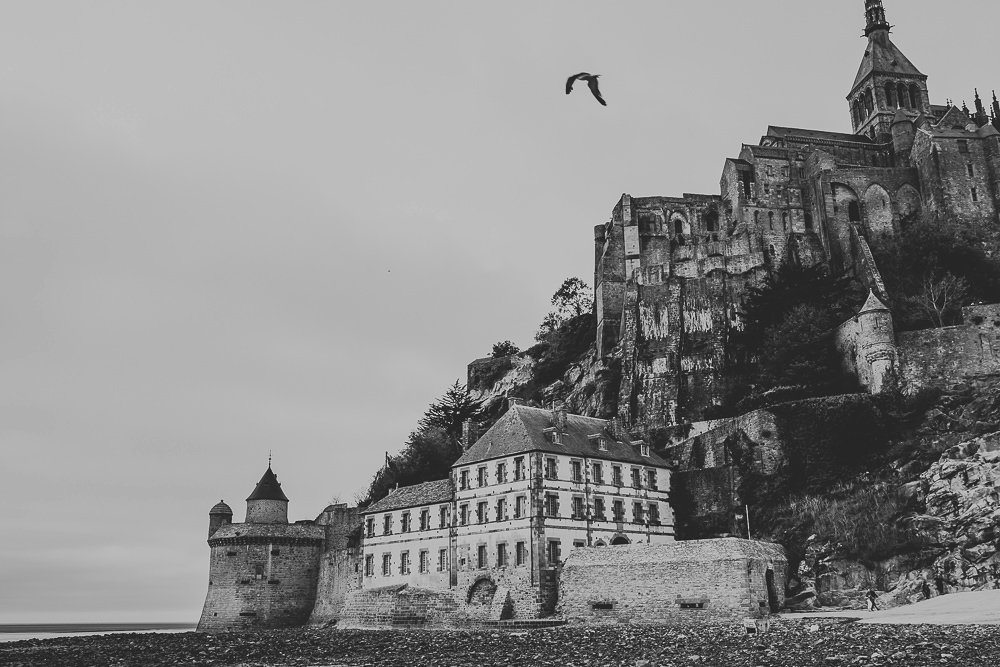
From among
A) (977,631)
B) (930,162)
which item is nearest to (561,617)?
(977,631)

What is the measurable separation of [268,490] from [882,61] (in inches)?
2523

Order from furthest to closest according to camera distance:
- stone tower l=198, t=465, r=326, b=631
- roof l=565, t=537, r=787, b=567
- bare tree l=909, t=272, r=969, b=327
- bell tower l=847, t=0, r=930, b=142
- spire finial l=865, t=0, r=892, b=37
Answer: spire finial l=865, t=0, r=892, b=37
bell tower l=847, t=0, r=930, b=142
stone tower l=198, t=465, r=326, b=631
bare tree l=909, t=272, r=969, b=327
roof l=565, t=537, r=787, b=567

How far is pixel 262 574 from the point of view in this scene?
60594 millimetres

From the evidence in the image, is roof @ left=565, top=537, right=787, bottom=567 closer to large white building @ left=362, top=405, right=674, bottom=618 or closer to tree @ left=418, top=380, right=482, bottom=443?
large white building @ left=362, top=405, right=674, bottom=618

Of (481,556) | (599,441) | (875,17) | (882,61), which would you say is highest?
(875,17)

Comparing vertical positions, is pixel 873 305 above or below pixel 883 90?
below

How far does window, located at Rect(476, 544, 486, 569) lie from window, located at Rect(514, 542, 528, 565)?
2.12 m

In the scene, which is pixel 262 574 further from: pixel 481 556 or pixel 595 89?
pixel 595 89

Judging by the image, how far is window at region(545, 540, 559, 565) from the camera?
44688 millimetres

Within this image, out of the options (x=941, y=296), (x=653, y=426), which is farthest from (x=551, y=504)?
(x=941, y=296)

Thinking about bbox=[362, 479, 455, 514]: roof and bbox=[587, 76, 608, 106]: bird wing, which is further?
bbox=[362, 479, 455, 514]: roof

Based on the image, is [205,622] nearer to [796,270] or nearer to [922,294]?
[796,270]

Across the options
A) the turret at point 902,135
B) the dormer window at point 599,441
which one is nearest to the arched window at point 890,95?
the turret at point 902,135

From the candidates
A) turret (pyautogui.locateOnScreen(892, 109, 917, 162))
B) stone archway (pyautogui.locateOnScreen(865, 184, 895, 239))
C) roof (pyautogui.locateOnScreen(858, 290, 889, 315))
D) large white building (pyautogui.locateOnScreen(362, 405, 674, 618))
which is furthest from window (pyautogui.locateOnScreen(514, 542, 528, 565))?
turret (pyautogui.locateOnScreen(892, 109, 917, 162))
